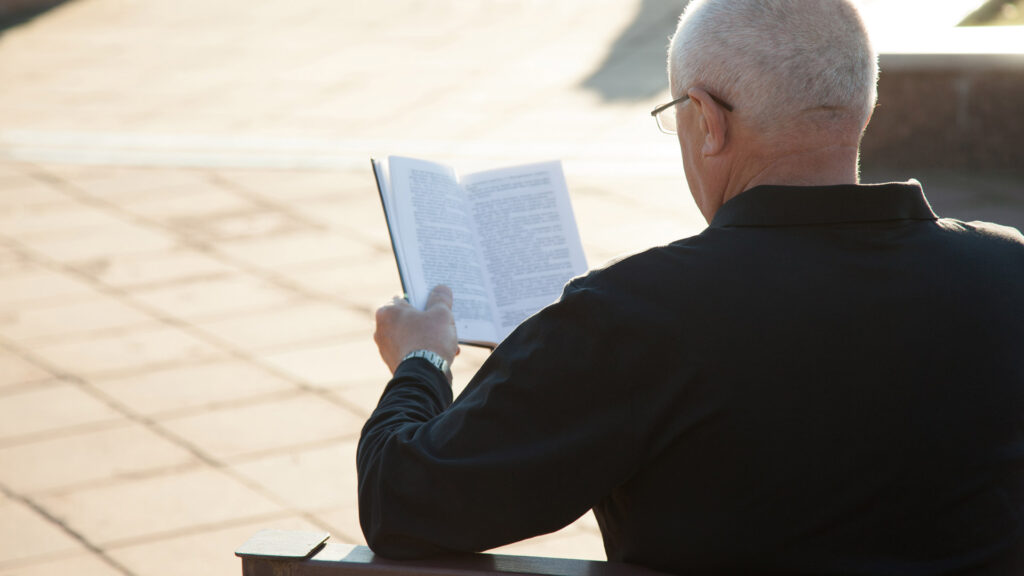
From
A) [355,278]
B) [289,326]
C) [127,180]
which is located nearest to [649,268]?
[289,326]

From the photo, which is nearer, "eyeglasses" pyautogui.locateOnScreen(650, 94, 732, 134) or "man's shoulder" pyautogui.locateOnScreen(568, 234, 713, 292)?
"man's shoulder" pyautogui.locateOnScreen(568, 234, 713, 292)

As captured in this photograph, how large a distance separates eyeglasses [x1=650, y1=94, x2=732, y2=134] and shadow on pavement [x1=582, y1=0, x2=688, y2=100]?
657 cm

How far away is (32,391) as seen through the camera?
4203mm

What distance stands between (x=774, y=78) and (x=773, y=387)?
0.39 metres

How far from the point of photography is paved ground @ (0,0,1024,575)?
11.6ft

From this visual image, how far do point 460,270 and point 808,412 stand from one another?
0.79m

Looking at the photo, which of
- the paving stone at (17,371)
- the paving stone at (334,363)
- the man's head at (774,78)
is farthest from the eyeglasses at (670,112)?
the paving stone at (17,371)

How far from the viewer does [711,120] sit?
1.56 metres

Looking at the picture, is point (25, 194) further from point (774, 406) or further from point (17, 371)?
point (774, 406)

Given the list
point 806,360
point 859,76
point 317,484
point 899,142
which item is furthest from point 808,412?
point 899,142

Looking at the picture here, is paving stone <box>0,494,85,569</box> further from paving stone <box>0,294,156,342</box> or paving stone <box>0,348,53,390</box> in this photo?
paving stone <box>0,294,156,342</box>

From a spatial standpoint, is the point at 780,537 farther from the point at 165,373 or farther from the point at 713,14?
the point at 165,373

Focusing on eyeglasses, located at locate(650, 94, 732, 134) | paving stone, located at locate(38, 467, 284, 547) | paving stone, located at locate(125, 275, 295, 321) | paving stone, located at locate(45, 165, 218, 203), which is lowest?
paving stone, located at locate(38, 467, 284, 547)

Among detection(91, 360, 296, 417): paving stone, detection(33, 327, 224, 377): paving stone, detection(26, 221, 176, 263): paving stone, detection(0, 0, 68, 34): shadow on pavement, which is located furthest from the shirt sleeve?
detection(0, 0, 68, 34): shadow on pavement
